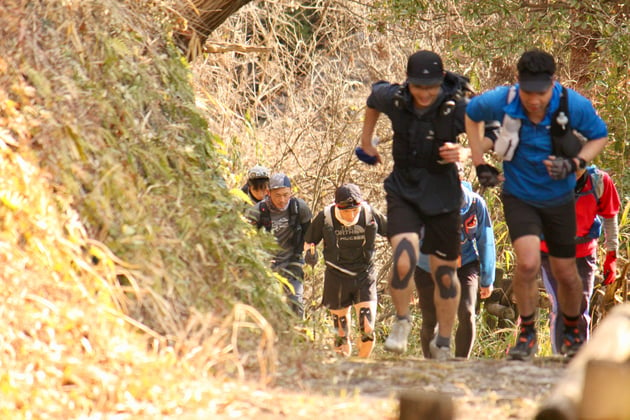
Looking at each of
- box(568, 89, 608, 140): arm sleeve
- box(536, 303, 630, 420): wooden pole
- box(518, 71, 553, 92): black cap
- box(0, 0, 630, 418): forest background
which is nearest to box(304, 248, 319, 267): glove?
box(0, 0, 630, 418): forest background

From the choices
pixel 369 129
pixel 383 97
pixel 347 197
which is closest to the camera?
pixel 383 97

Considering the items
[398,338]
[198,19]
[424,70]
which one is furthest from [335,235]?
[424,70]

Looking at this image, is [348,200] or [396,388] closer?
[396,388]

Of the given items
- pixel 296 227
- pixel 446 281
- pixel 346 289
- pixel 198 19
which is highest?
pixel 198 19

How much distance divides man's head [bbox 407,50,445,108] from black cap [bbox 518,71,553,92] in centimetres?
61

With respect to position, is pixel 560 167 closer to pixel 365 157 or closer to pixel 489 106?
pixel 489 106

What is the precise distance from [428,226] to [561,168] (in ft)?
3.70

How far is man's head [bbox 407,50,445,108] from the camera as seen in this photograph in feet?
22.1

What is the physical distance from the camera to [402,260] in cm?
679

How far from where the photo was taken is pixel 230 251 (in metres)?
7.15

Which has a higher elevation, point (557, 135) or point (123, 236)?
point (557, 135)

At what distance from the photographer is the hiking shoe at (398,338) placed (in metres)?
6.66

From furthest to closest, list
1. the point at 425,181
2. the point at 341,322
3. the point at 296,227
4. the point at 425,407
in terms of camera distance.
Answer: the point at 341,322
the point at 296,227
the point at 425,181
the point at 425,407

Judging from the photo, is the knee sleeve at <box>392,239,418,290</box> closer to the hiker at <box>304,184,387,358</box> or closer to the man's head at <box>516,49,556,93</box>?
the man's head at <box>516,49,556,93</box>
